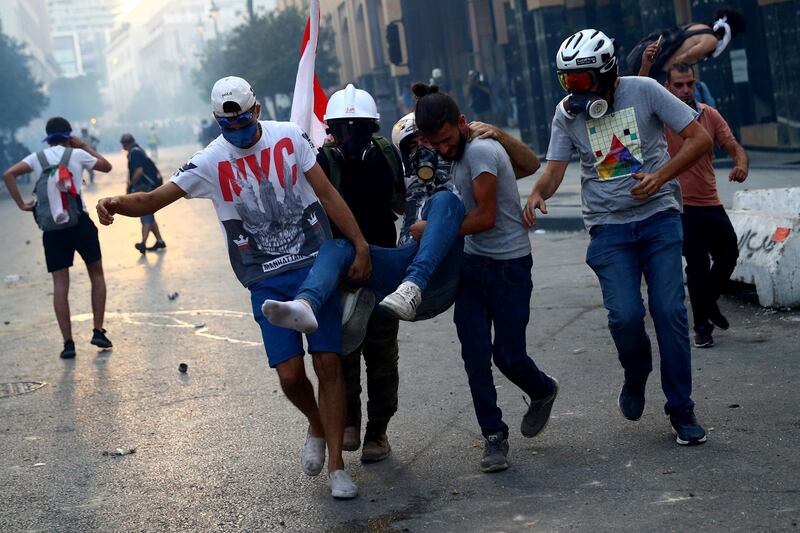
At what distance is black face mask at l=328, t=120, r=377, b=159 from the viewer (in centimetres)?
530

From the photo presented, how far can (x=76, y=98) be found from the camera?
158 metres

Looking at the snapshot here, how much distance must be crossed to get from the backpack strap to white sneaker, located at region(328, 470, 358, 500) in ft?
4.05

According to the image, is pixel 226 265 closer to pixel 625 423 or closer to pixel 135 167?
pixel 135 167

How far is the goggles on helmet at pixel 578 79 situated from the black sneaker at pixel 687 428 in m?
1.45

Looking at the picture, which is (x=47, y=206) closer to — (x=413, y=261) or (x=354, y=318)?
(x=354, y=318)

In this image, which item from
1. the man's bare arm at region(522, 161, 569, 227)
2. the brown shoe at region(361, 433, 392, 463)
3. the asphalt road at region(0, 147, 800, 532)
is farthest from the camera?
the brown shoe at region(361, 433, 392, 463)

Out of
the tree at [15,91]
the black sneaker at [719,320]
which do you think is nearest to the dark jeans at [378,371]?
the black sneaker at [719,320]

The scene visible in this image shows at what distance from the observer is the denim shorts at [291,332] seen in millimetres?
5195

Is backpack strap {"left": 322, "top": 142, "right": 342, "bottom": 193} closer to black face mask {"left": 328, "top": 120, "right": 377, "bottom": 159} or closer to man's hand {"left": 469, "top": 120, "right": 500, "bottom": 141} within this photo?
black face mask {"left": 328, "top": 120, "right": 377, "bottom": 159}

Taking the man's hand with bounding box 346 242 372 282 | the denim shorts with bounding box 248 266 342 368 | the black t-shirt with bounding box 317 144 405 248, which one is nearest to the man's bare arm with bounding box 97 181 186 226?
the denim shorts with bounding box 248 266 342 368

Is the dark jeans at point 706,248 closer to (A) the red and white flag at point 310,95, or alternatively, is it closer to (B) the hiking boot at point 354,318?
(A) the red and white flag at point 310,95

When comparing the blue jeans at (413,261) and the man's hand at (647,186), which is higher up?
the man's hand at (647,186)

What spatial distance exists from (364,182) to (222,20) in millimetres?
166342

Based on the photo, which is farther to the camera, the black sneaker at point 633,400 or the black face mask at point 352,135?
the black sneaker at point 633,400
